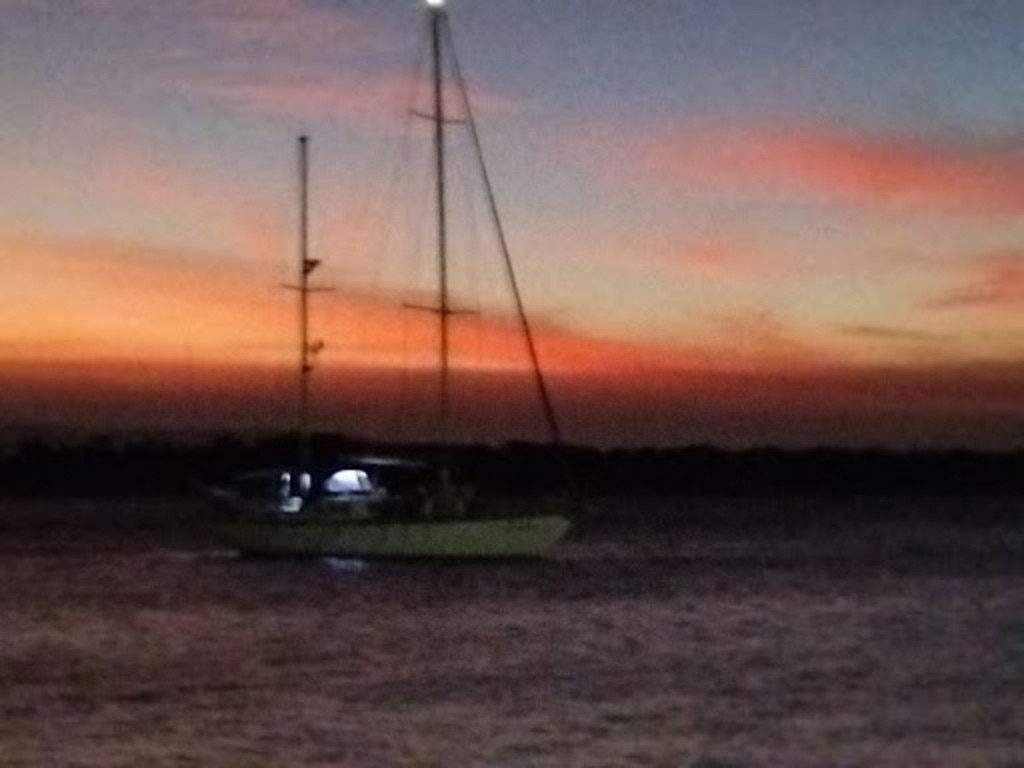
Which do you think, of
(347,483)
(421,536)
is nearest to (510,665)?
(421,536)

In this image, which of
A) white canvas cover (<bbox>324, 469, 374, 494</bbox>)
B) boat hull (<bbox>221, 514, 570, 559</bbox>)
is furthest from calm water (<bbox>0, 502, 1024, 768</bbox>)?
white canvas cover (<bbox>324, 469, 374, 494</bbox>)

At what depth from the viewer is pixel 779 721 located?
149 ft

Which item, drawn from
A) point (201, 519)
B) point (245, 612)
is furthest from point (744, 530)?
point (245, 612)

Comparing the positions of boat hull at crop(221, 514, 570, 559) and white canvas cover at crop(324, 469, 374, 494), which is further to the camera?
white canvas cover at crop(324, 469, 374, 494)

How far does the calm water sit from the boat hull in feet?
4.30

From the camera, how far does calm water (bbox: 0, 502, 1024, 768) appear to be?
42812 millimetres

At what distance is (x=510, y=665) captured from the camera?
58.2 metres

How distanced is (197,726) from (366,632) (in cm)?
2279

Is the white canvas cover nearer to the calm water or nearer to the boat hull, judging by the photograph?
the boat hull

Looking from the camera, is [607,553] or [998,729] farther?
[607,553]

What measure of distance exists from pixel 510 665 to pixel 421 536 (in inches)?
1059

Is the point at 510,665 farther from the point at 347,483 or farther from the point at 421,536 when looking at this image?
the point at 347,483

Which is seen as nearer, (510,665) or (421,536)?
(510,665)

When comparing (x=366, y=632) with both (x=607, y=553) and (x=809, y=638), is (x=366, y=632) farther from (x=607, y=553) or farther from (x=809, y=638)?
(x=607, y=553)
